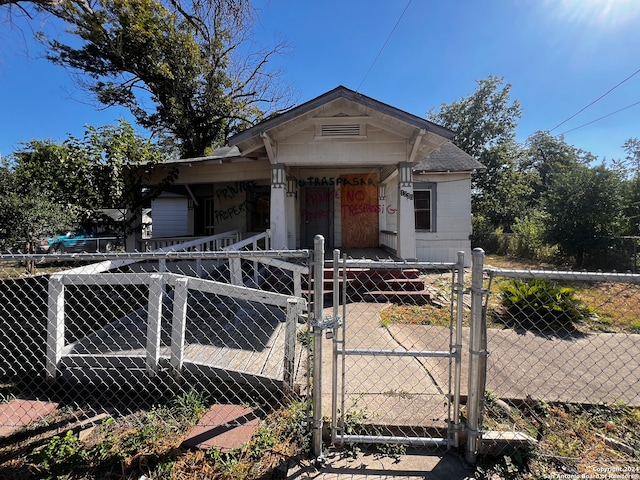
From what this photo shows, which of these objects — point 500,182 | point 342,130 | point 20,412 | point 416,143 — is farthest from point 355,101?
point 500,182

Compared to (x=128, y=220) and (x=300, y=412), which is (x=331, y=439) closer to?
(x=300, y=412)

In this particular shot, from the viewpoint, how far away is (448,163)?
10.1 m

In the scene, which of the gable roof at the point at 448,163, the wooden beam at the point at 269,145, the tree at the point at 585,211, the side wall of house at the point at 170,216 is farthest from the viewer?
the side wall of house at the point at 170,216

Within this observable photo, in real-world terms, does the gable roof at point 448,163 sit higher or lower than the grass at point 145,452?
higher

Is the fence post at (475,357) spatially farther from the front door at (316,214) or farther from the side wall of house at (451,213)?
the side wall of house at (451,213)

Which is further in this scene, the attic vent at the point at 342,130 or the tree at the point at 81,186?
the tree at the point at 81,186

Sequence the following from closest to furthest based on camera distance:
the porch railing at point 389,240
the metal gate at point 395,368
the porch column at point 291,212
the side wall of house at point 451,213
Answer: the metal gate at point 395,368 < the porch railing at point 389,240 < the porch column at point 291,212 < the side wall of house at point 451,213

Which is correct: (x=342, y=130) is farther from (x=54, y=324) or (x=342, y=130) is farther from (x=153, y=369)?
(x=54, y=324)

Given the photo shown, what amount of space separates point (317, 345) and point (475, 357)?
3.19 feet

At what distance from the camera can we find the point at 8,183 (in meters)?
9.05

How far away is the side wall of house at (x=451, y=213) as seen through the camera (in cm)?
1008

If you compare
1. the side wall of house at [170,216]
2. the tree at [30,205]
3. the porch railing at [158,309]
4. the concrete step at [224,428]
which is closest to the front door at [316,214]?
the porch railing at [158,309]

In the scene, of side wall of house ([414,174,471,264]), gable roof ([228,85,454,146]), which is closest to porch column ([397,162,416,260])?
gable roof ([228,85,454,146])

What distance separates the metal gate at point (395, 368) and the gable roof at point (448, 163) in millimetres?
5778
